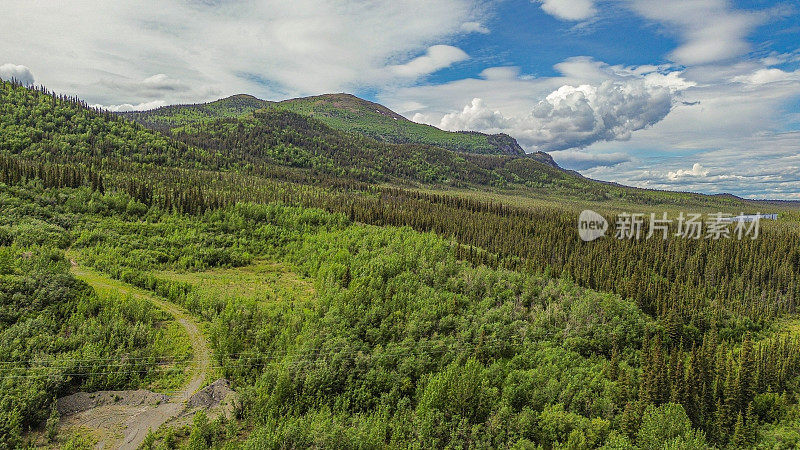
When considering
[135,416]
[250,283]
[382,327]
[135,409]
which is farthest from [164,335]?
[250,283]

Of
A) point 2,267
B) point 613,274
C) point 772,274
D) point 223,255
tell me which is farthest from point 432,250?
point 772,274

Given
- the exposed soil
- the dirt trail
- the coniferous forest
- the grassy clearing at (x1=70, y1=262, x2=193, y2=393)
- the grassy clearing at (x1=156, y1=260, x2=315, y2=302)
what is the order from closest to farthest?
the dirt trail → the exposed soil → the coniferous forest → the grassy clearing at (x1=70, y1=262, x2=193, y2=393) → the grassy clearing at (x1=156, y1=260, x2=315, y2=302)

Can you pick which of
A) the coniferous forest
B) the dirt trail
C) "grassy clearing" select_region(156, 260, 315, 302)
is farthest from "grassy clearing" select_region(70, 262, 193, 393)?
"grassy clearing" select_region(156, 260, 315, 302)

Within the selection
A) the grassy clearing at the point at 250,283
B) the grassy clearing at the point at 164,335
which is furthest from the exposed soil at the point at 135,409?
the grassy clearing at the point at 250,283

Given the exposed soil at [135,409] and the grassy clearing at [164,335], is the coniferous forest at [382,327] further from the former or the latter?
the exposed soil at [135,409]

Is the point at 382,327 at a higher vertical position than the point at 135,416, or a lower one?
higher

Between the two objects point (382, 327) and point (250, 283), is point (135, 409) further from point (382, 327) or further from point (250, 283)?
point (250, 283)

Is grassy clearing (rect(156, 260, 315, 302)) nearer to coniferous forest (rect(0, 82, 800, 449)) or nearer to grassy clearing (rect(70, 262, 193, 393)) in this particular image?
coniferous forest (rect(0, 82, 800, 449))

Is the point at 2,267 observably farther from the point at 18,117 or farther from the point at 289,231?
the point at 18,117

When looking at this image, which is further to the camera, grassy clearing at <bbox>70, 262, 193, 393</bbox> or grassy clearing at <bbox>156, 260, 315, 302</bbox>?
grassy clearing at <bbox>156, 260, 315, 302</bbox>
